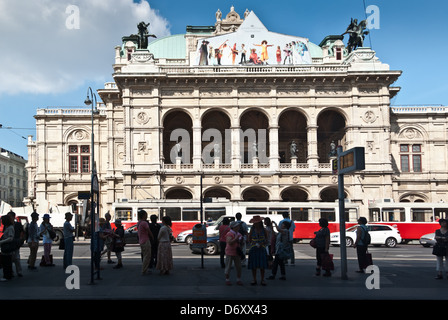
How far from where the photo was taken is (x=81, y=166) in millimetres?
49656

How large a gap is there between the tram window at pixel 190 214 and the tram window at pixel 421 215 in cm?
1516

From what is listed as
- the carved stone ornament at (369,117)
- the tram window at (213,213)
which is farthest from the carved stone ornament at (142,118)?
the carved stone ornament at (369,117)

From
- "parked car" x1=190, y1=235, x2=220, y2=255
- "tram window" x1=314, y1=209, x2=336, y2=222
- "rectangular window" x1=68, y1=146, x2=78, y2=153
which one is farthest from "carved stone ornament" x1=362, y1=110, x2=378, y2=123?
"rectangular window" x1=68, y1=146, x2=78, y2=153

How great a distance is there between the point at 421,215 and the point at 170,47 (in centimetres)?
3424

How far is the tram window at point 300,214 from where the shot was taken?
108ft

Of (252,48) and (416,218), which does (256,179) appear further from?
(416,218)

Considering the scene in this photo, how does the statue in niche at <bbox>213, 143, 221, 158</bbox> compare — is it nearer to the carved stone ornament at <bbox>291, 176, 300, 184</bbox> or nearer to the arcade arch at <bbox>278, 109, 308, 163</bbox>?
the carved stone ornament at <bbox>291, 176, 300, 184</bbox>

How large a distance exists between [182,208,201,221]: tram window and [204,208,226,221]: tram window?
2.12 feet

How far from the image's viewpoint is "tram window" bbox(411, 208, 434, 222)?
109ft

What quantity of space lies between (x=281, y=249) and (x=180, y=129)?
112ft

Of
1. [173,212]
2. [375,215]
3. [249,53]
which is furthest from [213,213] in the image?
[249,53]

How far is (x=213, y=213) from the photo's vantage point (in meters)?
34.0

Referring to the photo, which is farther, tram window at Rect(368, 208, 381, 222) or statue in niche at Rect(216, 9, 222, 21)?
statue in niche at Rect(216, 9, 222, 21)
